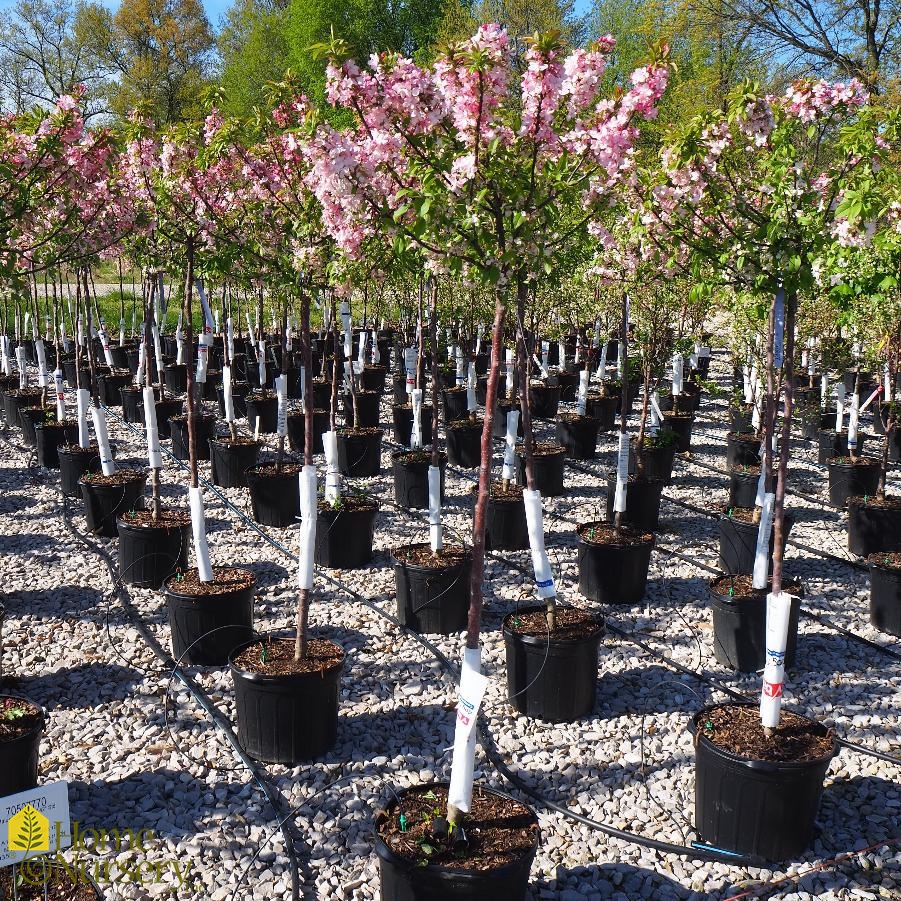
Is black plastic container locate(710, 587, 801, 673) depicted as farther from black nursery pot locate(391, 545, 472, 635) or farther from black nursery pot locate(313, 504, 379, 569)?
black nursery pot locate(313, 504, 379, 569)

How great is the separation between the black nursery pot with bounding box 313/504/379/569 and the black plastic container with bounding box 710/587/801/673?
2.75 meters

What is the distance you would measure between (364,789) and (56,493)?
233 inches

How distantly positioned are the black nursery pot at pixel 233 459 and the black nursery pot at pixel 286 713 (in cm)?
461

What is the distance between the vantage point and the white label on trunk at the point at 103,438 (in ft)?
21.5

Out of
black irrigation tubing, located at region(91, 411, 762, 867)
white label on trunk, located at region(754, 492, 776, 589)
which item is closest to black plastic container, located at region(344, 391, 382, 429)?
black irrigation tubing, located at region(91, 411, 762, 867)

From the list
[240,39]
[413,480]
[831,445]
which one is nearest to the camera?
[413,480]

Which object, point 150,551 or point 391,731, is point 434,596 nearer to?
point 391,731

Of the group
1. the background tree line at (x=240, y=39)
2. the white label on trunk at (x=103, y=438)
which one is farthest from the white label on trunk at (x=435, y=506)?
the background tree line at (x=240, y=39)

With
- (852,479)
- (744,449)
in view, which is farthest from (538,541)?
(744,449)

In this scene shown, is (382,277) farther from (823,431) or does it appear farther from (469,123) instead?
(823,431)

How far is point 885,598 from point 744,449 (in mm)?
3867

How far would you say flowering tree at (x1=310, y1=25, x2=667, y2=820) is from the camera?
116 inches

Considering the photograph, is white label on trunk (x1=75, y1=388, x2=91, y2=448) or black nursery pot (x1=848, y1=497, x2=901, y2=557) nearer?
black nursery pot (x1=848, y1=497, x2=901, y2=557)

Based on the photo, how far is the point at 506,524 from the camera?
7.05m
